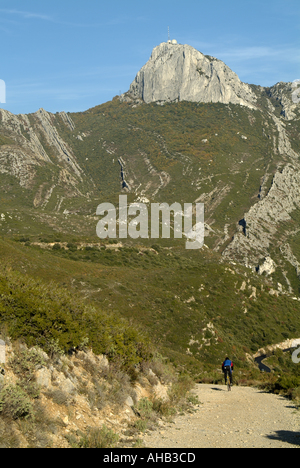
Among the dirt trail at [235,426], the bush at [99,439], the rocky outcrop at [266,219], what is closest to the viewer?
the bush at [99,439]

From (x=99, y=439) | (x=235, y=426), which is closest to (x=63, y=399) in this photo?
(x=99, y=439)

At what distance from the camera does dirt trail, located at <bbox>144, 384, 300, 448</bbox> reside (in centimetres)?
876

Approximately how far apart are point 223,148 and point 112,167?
60.5 m

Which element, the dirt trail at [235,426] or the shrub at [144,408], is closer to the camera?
the dirt trail at [235,426]

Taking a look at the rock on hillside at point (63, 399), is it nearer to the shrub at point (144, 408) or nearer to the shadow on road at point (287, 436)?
the shrub at point (144, 408)

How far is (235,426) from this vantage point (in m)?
10.5

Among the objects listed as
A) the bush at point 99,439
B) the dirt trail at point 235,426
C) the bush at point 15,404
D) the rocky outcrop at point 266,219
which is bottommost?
the dirt trail at point 235,426

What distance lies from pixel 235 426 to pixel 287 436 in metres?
1.58

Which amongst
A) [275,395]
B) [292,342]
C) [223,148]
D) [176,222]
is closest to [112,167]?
[223,148]

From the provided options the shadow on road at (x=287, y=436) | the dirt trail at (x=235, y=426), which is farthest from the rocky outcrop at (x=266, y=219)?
the shadow on road at (x=287, y=436)

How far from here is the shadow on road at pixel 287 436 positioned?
8.92 m

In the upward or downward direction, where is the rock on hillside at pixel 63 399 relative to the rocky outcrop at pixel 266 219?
downward

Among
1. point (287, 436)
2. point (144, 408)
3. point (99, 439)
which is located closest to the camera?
point (99, 439)

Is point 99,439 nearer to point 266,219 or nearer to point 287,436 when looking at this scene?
point 287,436
